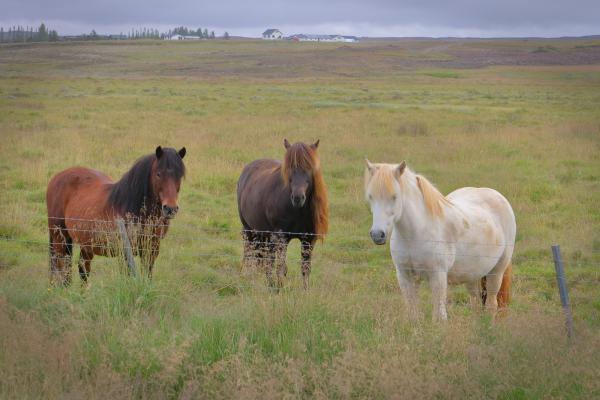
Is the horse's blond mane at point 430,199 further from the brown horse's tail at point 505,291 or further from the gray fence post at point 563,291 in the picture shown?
the brown horse's tail at point 505,291

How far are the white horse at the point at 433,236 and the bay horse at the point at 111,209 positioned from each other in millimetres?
2231

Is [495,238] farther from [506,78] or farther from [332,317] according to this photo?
[506,78]

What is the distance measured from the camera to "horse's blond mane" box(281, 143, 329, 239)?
23.5 feet

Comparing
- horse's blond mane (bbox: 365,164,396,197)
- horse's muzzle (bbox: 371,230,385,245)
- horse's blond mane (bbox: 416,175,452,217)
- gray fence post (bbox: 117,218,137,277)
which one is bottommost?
gray fence post (bbox: 117,218,137,277)

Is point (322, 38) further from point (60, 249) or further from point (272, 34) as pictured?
point (60, 249)

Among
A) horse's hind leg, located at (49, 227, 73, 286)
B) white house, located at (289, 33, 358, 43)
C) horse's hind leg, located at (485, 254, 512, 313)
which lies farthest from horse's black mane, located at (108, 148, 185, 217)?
white house, located at (289, 33, 358, 43)

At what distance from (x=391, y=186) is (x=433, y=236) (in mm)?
676

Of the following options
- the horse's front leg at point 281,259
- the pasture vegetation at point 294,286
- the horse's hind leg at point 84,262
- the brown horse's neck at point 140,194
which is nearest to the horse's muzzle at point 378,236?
the pasture vegetation at point 294,286

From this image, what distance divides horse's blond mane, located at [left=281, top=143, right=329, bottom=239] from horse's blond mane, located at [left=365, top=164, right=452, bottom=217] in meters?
1.63

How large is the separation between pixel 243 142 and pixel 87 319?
13648mm

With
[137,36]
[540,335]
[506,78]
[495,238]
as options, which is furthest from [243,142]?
[137,36]

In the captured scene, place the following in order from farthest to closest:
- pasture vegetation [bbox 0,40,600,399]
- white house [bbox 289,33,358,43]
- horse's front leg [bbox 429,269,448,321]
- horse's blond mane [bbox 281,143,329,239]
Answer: white house [bbox 289,33,358,43] < horse's blond mane [bbox 281,143,329,239] < horse's front leg [bbox 429,269,448,321] < pasture vegetation [bbox 0,40,600,399]

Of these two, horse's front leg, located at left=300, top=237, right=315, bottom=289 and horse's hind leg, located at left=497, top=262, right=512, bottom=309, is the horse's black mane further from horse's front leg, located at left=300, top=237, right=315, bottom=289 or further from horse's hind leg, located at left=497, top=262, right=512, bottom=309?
horse's hind leg, located at left=497, top=262, right=512, bottom=309

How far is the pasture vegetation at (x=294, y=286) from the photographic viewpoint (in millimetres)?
4293
